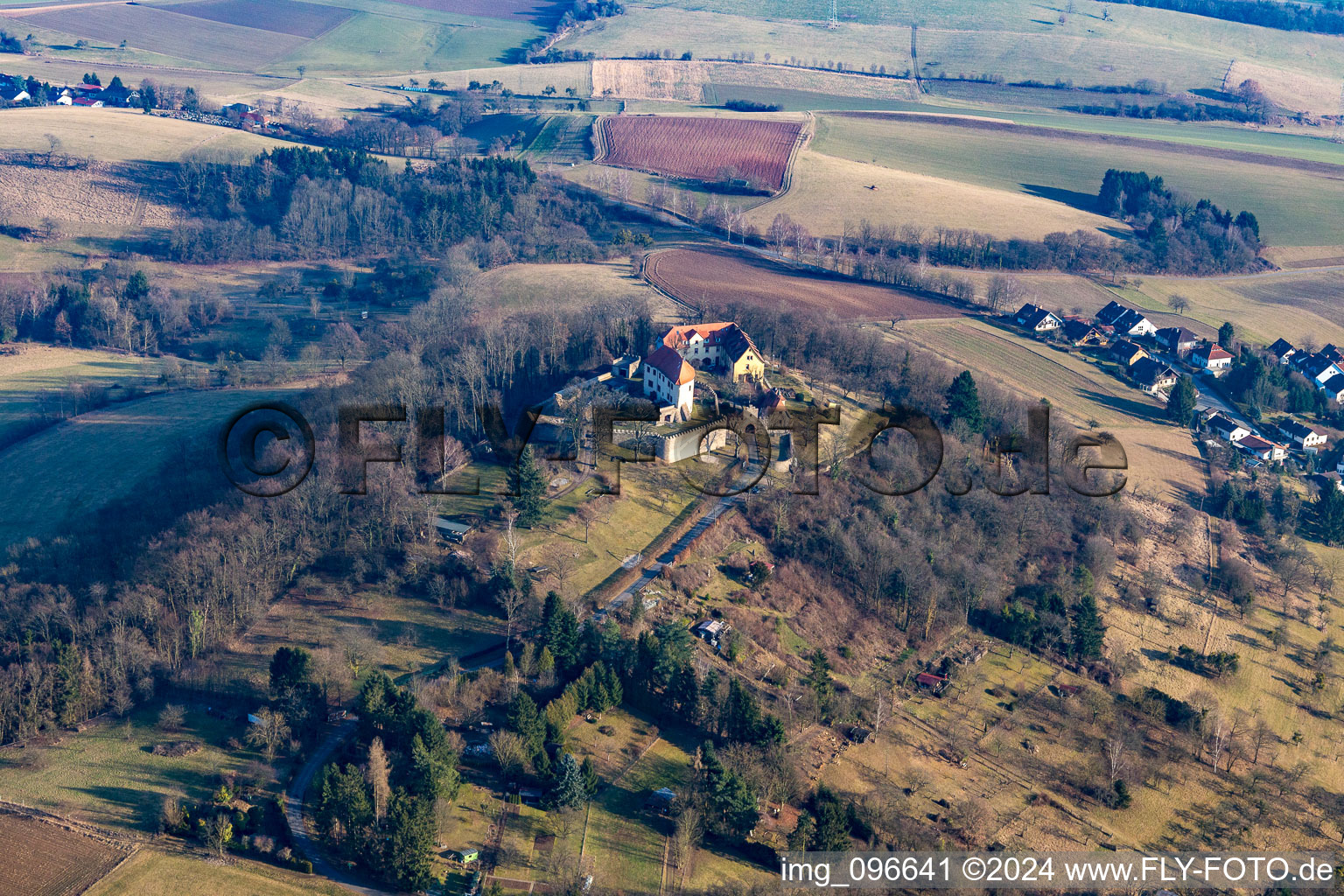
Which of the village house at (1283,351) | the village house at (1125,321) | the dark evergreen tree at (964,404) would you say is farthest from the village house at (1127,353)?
the dark evergreen tree at (964,404)

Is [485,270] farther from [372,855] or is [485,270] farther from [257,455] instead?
[372,855]

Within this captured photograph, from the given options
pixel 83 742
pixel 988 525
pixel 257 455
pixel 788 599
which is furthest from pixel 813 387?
pixel 83 742

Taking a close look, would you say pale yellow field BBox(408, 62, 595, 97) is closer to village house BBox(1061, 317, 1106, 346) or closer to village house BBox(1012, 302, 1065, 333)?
village house BBox(1012, 302, 1065, 333)

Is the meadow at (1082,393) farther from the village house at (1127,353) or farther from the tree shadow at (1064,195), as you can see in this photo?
the tree shadow at (1064,195)

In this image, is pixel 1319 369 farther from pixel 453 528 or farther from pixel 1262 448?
pixel 453 528

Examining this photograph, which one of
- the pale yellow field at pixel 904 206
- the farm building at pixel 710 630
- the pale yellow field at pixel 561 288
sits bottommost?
the farm building at pixel 710 630

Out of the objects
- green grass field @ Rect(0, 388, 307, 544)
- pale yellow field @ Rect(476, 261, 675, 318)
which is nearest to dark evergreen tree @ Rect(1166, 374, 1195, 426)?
pale yellow field @ Rect(476, 261, 675, 318)
